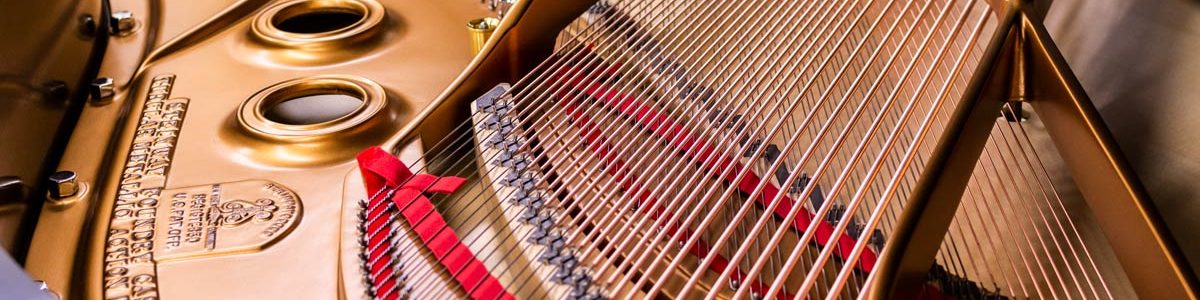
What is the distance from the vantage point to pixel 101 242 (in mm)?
1771

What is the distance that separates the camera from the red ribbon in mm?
1671

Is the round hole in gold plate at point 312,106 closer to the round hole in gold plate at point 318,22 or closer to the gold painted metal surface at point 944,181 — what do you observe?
the round hole in gold plate at point 318,22

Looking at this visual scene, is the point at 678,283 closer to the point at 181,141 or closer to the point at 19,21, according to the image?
the point at 181,141

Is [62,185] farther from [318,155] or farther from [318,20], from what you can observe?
[318,20]

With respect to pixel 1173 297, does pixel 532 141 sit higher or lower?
lower

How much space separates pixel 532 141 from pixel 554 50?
456 mm

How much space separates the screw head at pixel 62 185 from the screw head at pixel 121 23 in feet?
2.88

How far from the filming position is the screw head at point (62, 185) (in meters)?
1.88

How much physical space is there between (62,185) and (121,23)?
92 cm

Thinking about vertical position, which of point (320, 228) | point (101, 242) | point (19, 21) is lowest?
point (101, 242)

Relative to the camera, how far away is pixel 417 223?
5.96 feet

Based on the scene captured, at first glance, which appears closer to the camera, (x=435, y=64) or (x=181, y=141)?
(x=181, y=141)

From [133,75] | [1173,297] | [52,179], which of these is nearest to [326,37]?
[133,75]

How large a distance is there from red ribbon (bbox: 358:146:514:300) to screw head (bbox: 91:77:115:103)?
772 mm
